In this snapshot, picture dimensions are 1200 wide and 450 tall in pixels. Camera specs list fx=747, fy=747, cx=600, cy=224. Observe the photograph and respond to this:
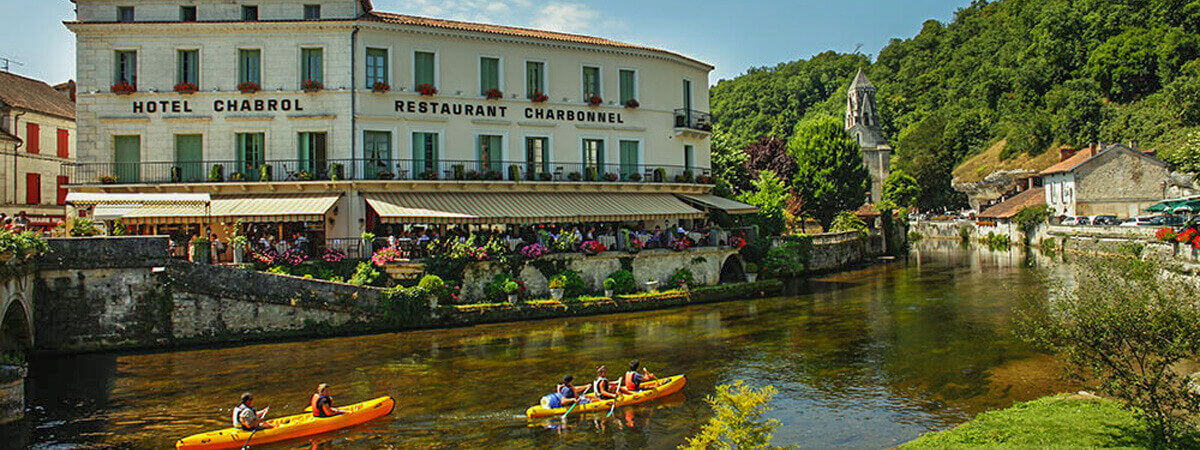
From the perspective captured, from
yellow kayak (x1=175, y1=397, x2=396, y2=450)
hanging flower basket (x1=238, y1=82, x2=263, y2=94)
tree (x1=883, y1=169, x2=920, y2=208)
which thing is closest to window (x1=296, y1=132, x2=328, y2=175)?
hanging flower basket (x1=238, y1=82, x2=263, y2=94)

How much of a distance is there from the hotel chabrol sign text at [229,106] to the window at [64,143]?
41.6ft

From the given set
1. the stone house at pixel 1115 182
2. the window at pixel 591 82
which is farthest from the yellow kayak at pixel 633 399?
the stone house at pixel 1115 182

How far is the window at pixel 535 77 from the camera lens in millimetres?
31281

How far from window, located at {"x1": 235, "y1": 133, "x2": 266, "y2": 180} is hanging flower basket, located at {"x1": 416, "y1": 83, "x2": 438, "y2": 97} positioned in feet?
19.9

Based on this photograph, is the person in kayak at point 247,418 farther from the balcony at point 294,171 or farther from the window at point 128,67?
the window at point 128,67

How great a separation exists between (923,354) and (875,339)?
233 centimetres

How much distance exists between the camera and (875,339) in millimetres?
22781

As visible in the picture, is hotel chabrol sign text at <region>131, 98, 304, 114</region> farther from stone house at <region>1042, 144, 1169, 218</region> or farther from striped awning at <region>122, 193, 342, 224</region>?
stone house at <region>1042, 144, 1169, 218</region>

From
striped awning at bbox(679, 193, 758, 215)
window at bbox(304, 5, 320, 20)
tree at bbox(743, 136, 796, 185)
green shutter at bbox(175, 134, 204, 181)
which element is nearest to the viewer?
green shutter at bbox(175, 134, 204, 181)

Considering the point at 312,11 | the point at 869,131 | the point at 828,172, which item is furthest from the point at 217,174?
the point at 869,131

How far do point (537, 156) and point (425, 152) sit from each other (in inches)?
186

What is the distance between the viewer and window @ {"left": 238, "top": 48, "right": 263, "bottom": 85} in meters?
28.2

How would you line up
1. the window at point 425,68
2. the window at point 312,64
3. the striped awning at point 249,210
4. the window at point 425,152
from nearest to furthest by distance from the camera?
the striped awning at point 249,210
the window at point 312,64
the window at point 425,152
the window at point 425,68

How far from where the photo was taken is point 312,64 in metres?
28.5
